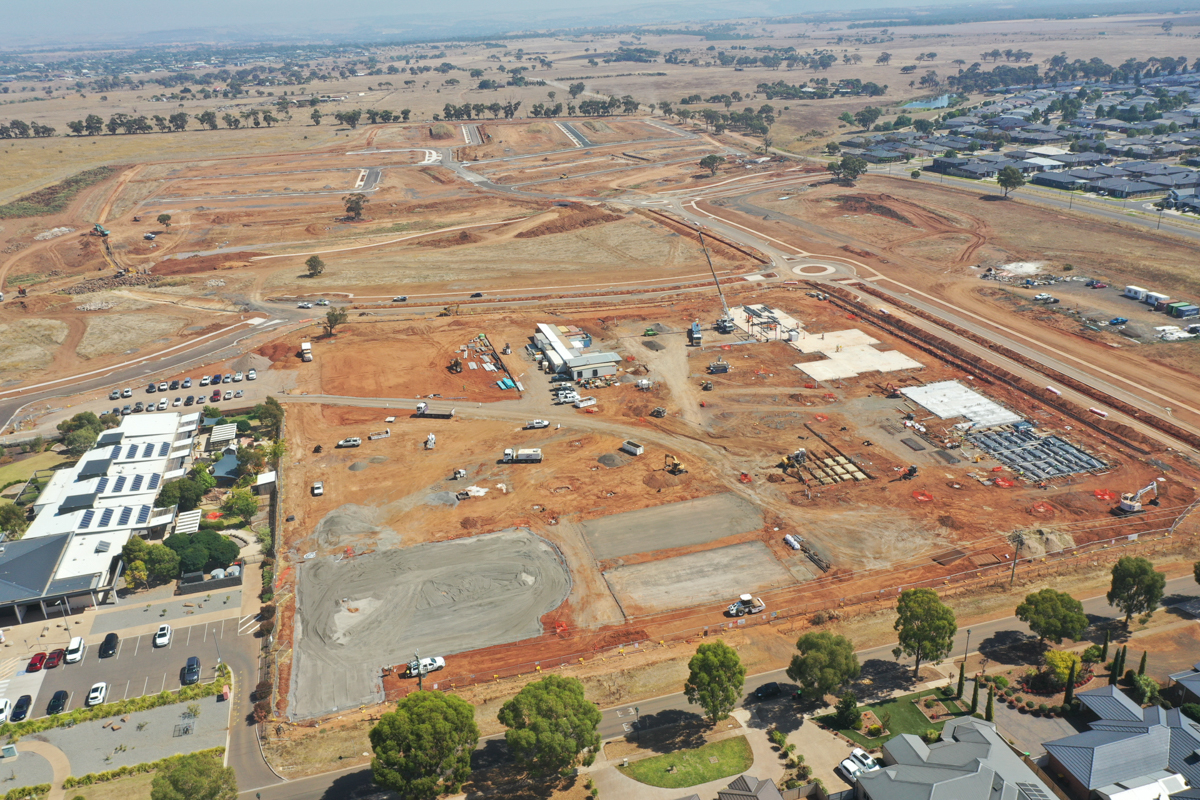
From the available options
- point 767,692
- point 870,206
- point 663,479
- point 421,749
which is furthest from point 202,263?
point 870,206

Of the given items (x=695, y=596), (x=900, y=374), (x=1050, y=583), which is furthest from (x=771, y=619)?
(x=900, y=374)

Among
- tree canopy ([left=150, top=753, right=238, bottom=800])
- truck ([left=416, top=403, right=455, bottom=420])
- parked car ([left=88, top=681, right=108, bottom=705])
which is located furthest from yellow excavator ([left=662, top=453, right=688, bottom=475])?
parked car ([left=88, top=681, right=108, bottom=705])

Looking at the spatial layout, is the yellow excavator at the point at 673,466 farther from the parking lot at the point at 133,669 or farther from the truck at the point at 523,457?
the parking lot at the point at 133,669

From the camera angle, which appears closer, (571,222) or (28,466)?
(28,466)

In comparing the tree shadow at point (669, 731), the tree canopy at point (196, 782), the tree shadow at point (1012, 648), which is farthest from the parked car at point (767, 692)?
the tree canopy at point (196, 782)

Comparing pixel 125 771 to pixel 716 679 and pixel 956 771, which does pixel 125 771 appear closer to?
pixel 716 679

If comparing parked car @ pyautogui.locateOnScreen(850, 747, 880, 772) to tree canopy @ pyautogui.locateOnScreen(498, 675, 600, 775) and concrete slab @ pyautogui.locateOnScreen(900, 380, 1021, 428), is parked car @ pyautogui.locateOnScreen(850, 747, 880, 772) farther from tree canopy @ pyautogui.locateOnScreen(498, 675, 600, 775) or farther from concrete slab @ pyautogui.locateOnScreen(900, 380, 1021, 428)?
concrete slab @ pyautogui.locateOnScreen(900, 380, 1021, 428)
